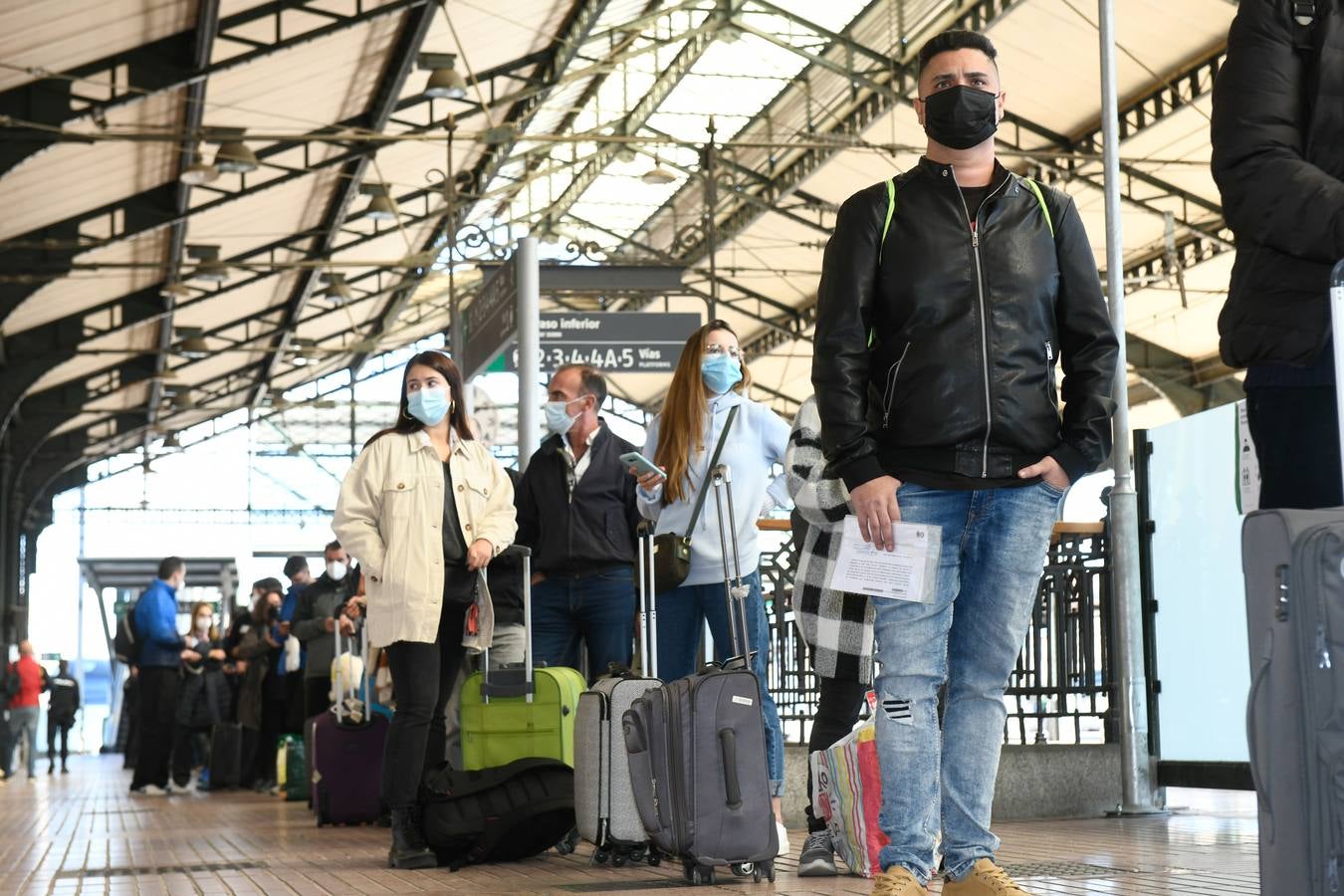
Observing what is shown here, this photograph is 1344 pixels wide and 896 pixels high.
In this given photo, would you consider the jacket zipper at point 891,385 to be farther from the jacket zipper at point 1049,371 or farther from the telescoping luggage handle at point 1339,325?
the telescoping luggage handle at point 1339,325

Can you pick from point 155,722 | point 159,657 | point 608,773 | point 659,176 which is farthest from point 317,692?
point 659,176

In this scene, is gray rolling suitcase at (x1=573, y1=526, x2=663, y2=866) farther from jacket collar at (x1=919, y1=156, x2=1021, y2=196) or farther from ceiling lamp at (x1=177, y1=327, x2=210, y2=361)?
ceiling lamp at (x1=177, y1=327, x2=210, y2=361)

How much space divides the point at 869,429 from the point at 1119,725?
158 inches

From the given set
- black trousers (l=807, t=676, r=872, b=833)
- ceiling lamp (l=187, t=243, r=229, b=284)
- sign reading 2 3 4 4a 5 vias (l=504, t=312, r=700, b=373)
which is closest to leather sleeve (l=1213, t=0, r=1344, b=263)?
black trousers (l=807, t=676, r=872, b=833)

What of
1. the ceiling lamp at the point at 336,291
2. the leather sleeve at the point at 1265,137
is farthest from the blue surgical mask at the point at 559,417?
the ceiling lamp at the point at 336,291

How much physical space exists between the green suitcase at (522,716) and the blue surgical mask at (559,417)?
1.53 feet

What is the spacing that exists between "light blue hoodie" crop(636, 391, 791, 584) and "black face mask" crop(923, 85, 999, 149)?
6.53 feet

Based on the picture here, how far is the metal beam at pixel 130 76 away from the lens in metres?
12.9

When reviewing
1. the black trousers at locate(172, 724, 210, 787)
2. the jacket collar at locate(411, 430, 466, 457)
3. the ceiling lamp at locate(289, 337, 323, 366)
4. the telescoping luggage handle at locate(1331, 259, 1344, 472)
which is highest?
the ceiling lamp at locate(289, 337, 323, 366)

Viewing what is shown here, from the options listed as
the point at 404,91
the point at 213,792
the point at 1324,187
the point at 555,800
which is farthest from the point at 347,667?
the point at 404,91

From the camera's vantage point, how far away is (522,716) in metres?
5.54

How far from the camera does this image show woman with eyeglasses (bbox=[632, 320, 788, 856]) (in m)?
5.05

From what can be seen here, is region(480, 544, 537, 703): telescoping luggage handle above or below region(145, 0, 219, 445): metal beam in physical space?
below

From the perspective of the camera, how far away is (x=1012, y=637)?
10.2ft
